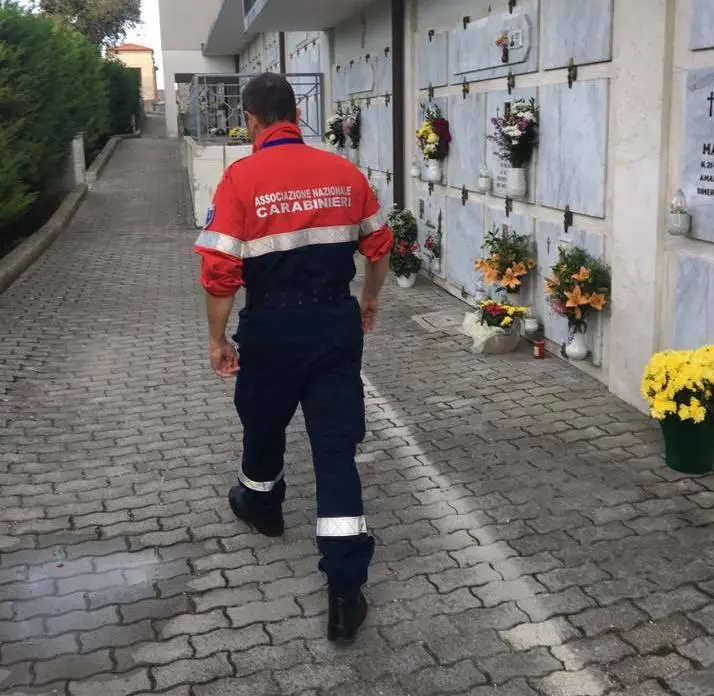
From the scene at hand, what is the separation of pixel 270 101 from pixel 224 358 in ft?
3.27

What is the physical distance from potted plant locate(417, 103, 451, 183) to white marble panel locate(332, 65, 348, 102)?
4128mm

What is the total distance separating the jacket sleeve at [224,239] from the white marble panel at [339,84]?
412 inches

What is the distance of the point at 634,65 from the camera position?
18.2 ft

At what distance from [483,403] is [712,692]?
3141mm

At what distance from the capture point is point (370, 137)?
12023 millimetres

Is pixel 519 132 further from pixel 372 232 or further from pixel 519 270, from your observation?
pixel 372 232

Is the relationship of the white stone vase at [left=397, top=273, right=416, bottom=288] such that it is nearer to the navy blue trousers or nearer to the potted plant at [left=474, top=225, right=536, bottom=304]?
the potted plant at [left=474, top=225, right=536, bottom=304]

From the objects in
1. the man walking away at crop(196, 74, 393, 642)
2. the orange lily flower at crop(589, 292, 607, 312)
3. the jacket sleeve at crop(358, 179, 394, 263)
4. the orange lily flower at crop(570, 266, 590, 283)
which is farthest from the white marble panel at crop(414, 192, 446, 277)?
the man walking away at crop(196, 74, 393, 642)

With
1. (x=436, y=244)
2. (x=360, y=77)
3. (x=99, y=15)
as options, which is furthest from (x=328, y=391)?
(x=99, y=15)

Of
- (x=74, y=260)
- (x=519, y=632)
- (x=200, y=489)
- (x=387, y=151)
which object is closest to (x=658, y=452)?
(x=519, y=632)

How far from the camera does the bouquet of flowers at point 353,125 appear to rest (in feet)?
40.8

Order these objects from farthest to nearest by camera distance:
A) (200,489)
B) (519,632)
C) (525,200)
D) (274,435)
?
(525,200) < (200,489) < (274,435) < (519,632)

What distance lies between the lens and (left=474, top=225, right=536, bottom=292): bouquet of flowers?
23.8ft

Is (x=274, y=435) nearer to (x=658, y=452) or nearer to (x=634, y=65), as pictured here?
(x=658, y=452)
